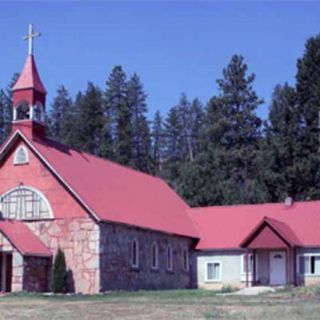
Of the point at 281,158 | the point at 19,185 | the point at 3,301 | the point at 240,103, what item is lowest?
the point at 3,301

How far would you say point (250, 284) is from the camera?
154 ft

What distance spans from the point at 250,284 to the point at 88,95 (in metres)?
54.9

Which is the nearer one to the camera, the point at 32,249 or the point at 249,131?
the point at 32,249

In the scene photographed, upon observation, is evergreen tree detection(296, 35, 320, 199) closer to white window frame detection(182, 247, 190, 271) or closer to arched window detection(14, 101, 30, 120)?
white window frame detection(182, 247, 190, 271)

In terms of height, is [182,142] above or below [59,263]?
above

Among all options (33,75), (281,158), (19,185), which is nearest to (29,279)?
(19,185)

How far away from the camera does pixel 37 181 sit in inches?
1629

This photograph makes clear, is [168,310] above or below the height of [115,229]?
below

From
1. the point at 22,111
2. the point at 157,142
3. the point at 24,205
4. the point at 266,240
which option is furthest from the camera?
the point at 157,142

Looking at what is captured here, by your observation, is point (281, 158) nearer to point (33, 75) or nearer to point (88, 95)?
point (33, 75)

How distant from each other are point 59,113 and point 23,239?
7294 cm

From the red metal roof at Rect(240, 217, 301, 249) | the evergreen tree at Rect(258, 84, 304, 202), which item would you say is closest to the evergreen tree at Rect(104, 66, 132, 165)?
the evergreen tree at Rect(258, 84, 304, 202)

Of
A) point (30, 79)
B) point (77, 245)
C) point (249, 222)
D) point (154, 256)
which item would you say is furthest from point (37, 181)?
point (249, 222)

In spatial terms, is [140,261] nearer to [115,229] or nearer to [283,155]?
[115,229]
